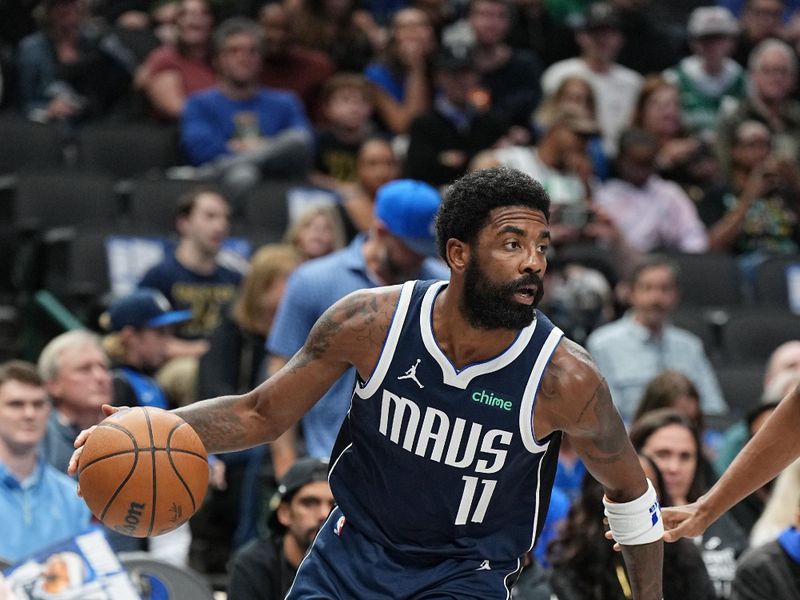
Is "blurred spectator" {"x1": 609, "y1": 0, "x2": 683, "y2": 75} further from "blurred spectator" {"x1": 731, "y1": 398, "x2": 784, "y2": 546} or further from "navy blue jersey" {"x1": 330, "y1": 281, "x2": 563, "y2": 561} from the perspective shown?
"navy blue jersey" {"x1": 330, "y1": 281, "x2": 563, "y2": 561}

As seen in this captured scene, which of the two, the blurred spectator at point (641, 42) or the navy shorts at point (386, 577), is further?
the blurred spectator at point (641, 42)

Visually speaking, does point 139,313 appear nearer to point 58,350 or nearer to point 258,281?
point 258,281

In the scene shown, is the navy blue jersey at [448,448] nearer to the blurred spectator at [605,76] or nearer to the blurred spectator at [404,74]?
the blurred spectator at [404,74]

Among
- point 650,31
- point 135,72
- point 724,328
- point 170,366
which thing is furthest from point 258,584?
point 650,31

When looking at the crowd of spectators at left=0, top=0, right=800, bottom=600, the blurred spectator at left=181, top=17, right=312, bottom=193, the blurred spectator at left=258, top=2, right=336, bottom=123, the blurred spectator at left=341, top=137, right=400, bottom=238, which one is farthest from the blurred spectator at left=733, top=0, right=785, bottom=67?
the blurred spectator at left=341, top=137, right=400, bottom=238

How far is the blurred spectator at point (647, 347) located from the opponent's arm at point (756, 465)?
3974mm

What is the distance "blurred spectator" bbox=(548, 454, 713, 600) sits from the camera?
593 centimetres

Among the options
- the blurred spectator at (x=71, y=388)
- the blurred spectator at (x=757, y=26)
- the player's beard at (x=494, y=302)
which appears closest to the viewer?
the player's beard at (x=494, y=302)

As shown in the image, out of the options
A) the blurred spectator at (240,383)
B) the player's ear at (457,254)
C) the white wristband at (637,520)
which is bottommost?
the blurred spectator at (240,383)

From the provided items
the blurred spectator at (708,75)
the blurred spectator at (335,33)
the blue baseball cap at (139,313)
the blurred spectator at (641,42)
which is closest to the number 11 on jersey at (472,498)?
the blue baseball cap at (139,313)

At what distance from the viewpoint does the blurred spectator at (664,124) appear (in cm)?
1165

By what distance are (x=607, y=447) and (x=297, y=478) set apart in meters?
1.89

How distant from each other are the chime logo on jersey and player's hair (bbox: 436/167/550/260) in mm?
481

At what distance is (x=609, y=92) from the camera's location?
12109 millimetres
